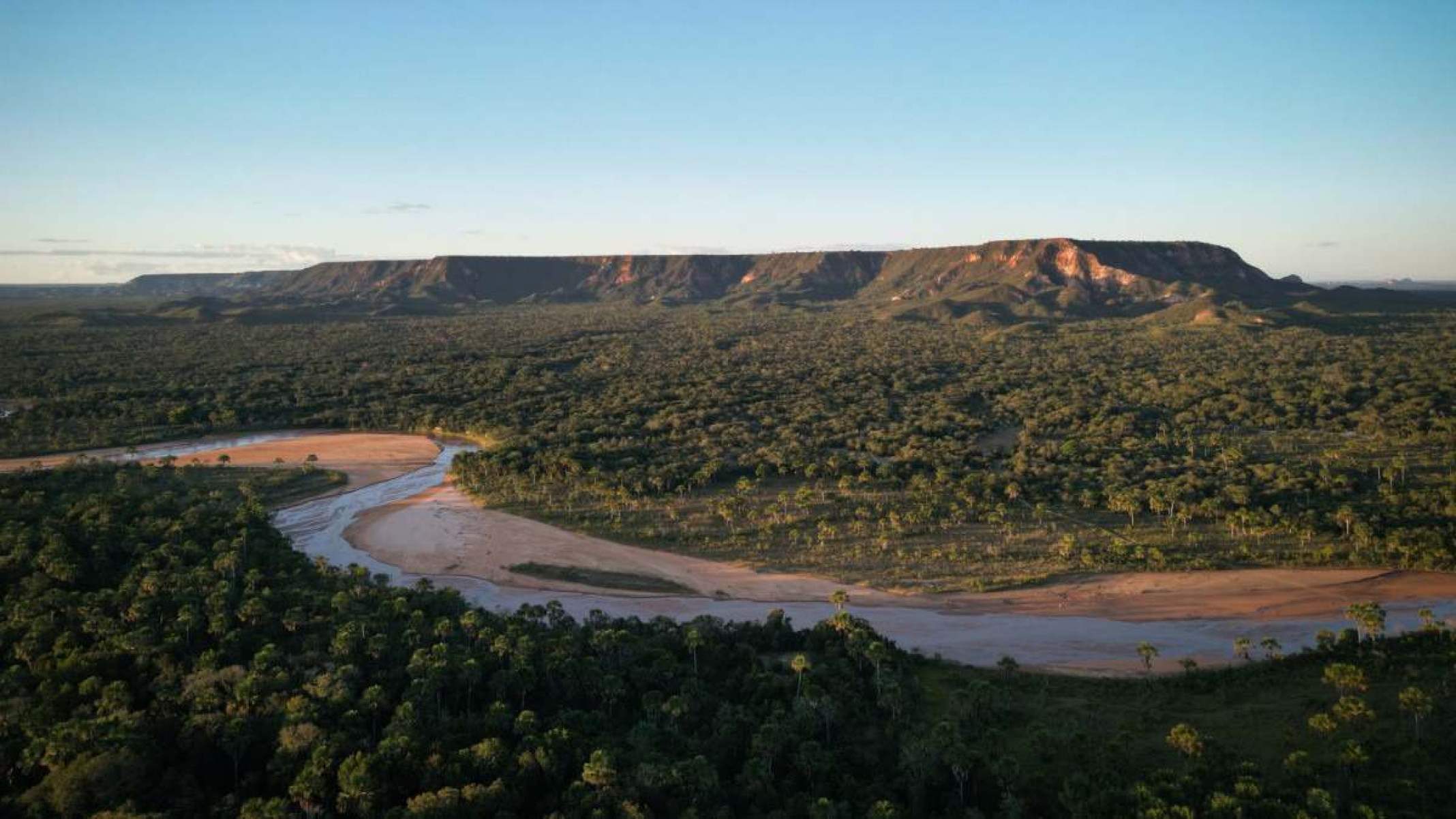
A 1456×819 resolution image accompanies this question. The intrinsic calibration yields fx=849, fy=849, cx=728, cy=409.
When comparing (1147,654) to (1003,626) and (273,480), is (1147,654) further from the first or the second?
(273,480)

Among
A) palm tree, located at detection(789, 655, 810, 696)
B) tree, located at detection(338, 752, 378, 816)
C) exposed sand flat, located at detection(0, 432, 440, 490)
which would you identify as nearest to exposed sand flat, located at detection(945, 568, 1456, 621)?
palm tree, located at detection(789, 655, 810, 696)

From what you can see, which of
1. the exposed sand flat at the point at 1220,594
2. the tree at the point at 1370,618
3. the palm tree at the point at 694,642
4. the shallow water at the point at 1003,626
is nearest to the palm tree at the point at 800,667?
the palm tree at the point at 694,642

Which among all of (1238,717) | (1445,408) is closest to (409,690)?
(1238,717)

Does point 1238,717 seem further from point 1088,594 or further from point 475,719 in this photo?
point 475,719

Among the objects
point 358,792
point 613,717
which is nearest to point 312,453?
point 613,717

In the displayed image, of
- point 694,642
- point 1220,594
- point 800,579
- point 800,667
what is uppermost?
point 694,642

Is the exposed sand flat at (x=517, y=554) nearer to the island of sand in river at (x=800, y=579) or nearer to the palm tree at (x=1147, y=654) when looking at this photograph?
the island of sand in river at (x=800, y=579)
